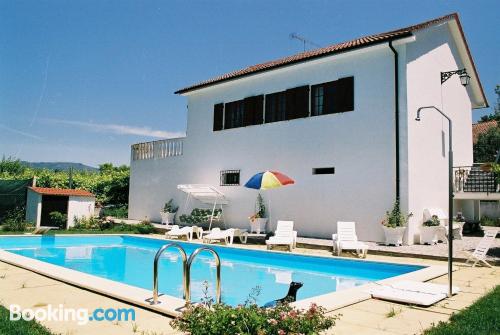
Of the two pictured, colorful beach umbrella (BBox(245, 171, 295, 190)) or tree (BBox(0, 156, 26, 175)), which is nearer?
colorful beach umbrella (BBox(245, 171, 295, 190))

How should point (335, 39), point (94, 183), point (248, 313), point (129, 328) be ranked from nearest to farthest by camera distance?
point (248, 313), point (129, 328), point (335, 39), point (94, 183)

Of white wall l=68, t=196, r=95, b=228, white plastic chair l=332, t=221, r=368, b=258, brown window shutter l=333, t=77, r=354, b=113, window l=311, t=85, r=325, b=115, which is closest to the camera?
white plastic chair l=332, t=221, r=368, b=258

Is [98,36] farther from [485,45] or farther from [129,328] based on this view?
[485,45]

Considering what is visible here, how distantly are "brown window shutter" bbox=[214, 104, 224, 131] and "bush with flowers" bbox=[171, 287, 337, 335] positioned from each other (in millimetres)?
14878

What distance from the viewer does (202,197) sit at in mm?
16922

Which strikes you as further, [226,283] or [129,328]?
[226,283]

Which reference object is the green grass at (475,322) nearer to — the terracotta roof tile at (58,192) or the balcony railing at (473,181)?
the balcony railing at (473,181)

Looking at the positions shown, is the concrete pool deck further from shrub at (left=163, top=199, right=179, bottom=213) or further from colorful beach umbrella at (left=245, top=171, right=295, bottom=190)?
shrub at (left=163, top=199, right=179, bottom=213)

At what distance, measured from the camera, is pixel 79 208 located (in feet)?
58.2

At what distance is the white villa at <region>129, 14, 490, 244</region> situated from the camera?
12.5 m

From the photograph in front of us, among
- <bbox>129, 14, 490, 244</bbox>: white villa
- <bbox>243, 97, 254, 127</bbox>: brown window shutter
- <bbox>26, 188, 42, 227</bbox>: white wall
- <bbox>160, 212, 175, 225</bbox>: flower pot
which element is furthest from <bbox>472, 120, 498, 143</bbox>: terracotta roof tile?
<bbox>26, 188, 42, 227</bbox>: white wall

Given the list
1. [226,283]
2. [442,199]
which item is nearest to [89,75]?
[226,283]

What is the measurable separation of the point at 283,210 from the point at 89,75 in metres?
11.8

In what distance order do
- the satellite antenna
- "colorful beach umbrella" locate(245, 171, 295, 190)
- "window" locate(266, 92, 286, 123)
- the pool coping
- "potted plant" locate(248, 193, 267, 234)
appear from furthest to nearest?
the satellite antenna < "window" locate(266, 92, 286, 123) < "potted plant" locate(248, 193, 267, 234) < "colorful beach umbrella" locate(245, 171, 295, 190) < the pool coping
